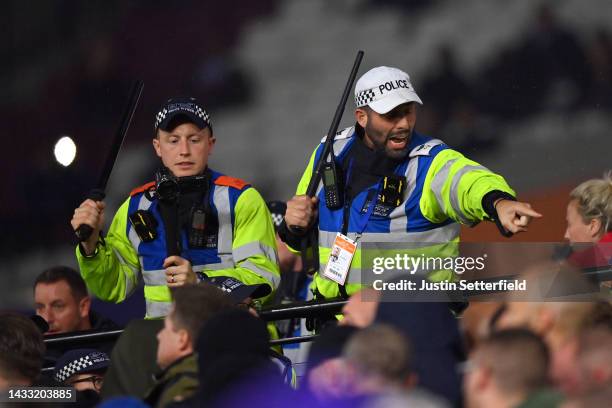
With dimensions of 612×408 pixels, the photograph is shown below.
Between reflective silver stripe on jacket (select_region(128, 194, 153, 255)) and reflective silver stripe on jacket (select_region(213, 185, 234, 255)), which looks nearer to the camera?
reflective silver stripe on jacket (select_region(213, 185, 234, 255))

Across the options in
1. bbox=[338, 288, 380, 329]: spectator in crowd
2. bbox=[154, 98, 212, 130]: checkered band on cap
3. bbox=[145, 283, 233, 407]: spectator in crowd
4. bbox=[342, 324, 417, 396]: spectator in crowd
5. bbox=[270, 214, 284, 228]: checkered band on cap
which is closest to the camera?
bbox=[342, 324, 417, 396]: spectator in crowd

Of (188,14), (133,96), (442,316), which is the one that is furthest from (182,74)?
(442,316)

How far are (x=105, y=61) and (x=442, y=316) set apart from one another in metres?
4.27

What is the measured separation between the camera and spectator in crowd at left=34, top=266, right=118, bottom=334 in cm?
676

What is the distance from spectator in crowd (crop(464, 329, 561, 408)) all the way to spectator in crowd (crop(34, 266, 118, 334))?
3.48 meters

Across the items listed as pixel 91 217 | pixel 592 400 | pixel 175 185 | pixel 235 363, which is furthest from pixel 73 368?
pixel 592 400

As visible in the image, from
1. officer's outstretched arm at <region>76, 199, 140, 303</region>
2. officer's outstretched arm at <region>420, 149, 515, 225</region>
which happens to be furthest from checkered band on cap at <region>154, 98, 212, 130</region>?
officer's outstretched arm at <region>420, 149, 515, 225</region>

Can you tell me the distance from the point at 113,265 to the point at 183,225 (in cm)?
35

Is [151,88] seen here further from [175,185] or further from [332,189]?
[332,189]

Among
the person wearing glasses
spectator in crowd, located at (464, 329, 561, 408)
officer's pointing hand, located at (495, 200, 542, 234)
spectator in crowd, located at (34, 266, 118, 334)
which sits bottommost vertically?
spectator in crowd, located at (464, 329, 561, 408)

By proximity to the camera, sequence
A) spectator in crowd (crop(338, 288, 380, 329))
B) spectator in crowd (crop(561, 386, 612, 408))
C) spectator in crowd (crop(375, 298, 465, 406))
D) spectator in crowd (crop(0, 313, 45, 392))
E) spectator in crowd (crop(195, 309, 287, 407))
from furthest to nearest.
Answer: spectator in crowd (crop(0, 313, 45, 392)) → spectator in crowd (crop(338, 288, 380, 329)) → spectator in crowd (crop(375, 298, 465, 406)) → spectator in crowd (crop(195, 309, 287, 407)) → spectator in crowd (crop(561, 386, 612, 408))

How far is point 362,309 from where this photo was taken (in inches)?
175

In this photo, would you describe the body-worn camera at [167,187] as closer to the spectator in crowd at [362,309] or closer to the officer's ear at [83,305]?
the officer's ear at [83,305]

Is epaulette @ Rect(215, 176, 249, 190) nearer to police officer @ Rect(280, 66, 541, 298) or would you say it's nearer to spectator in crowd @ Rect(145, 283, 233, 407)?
police officer @ Rect(280, 66, 541, 298)
